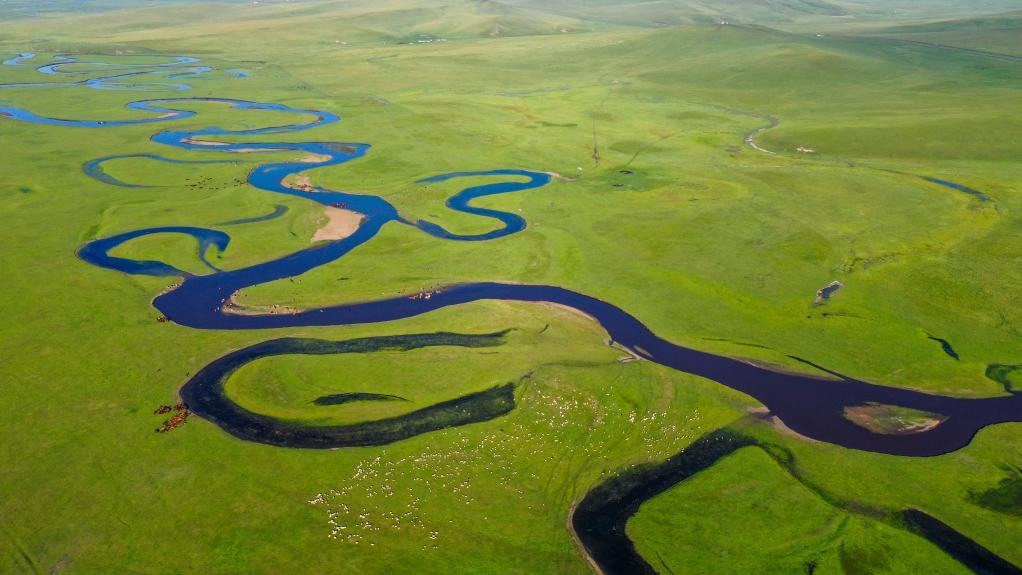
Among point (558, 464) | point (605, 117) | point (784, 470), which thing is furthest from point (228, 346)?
point (605, 117)

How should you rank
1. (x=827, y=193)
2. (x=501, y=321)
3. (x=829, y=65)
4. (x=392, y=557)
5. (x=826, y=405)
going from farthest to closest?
(x=829, y=65) → (x=827, y=193) → (x=501, y=321) → (x=826, y=405) → (x=392, y=557)

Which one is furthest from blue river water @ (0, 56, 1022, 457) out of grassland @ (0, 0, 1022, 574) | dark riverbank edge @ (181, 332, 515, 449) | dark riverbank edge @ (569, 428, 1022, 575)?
dark riverbank edge @ (181, 332, 515, 449)

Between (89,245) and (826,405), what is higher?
(89,245)

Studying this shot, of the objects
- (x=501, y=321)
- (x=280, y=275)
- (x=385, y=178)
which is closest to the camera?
(x=501, y=321)

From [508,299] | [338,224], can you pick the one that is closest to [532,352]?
[508,299]

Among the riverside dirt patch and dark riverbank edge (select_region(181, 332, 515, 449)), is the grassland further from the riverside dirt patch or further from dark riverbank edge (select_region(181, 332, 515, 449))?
the riverside dirt patch

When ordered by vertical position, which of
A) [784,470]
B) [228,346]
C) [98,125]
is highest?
[98,125]

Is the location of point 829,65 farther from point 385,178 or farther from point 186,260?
point 186,260
